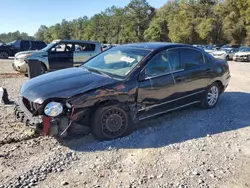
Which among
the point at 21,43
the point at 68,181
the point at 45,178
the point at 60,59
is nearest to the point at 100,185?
the point at 68,181

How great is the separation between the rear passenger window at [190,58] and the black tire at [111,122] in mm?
1826

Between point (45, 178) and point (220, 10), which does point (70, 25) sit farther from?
point (45, 178)

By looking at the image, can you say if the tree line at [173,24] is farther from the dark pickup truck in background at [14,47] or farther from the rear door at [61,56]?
the rear door at [61,56]

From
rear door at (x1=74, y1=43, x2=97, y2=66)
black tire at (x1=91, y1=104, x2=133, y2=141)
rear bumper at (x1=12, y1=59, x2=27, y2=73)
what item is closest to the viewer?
black tire at (x1=91, y1=104, x2=133, y2=141)

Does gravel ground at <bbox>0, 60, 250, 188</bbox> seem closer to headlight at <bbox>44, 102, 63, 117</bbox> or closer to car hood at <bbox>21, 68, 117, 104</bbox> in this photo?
headlight at <bbox>44, 102, 63, 117</bbox>

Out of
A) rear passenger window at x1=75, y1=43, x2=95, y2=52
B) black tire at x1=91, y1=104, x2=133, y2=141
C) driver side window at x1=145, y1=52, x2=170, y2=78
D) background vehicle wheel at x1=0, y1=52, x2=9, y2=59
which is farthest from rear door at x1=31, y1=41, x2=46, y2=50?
black tire at x1=91, y1=104, x2=133, y2=141

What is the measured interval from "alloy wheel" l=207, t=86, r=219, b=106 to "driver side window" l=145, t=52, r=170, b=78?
160 centimetres

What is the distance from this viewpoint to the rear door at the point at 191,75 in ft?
16.7

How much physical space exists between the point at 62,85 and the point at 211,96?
355 cm

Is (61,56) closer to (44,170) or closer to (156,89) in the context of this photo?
(156,89)

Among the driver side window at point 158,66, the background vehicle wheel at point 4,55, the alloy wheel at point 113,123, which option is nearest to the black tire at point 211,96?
the driver side window at point 158,66

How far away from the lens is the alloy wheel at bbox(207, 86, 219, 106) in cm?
595

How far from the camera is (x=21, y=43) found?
20125 millimetres

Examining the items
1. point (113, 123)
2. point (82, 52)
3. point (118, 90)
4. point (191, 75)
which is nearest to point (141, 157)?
point (113, 123)
